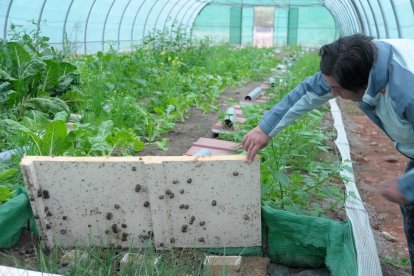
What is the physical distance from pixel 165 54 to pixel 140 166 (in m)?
6.18

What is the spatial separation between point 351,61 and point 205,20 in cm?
2186

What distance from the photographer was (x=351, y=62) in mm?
1687

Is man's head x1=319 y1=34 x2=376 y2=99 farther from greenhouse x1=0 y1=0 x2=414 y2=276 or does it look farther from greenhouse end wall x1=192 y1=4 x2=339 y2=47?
greenhouse end wall x1=192 y1=4 x2=339 y2=47

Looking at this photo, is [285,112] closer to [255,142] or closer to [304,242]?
[255,142]

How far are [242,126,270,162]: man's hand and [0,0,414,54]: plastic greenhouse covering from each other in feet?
13.8

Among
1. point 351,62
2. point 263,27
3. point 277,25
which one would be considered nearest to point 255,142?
point 351,62

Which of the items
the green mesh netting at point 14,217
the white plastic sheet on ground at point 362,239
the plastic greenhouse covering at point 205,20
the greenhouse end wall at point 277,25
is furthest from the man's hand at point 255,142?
the greenhouse end wall at point 277,25

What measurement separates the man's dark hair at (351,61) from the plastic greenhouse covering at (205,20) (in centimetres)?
467

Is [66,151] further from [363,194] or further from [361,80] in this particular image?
[363,194]

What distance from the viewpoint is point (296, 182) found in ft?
9.43

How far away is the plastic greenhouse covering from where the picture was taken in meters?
8.57

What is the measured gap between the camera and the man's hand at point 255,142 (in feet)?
7.27

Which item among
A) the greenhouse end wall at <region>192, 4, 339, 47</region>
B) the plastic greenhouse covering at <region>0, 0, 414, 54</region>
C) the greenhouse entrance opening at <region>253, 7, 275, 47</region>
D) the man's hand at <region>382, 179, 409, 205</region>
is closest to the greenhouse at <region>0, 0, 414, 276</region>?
the man's hand at <region>382, 179, 409, 205</region>

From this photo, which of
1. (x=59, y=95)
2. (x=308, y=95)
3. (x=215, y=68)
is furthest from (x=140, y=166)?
(x=215, y=68)
